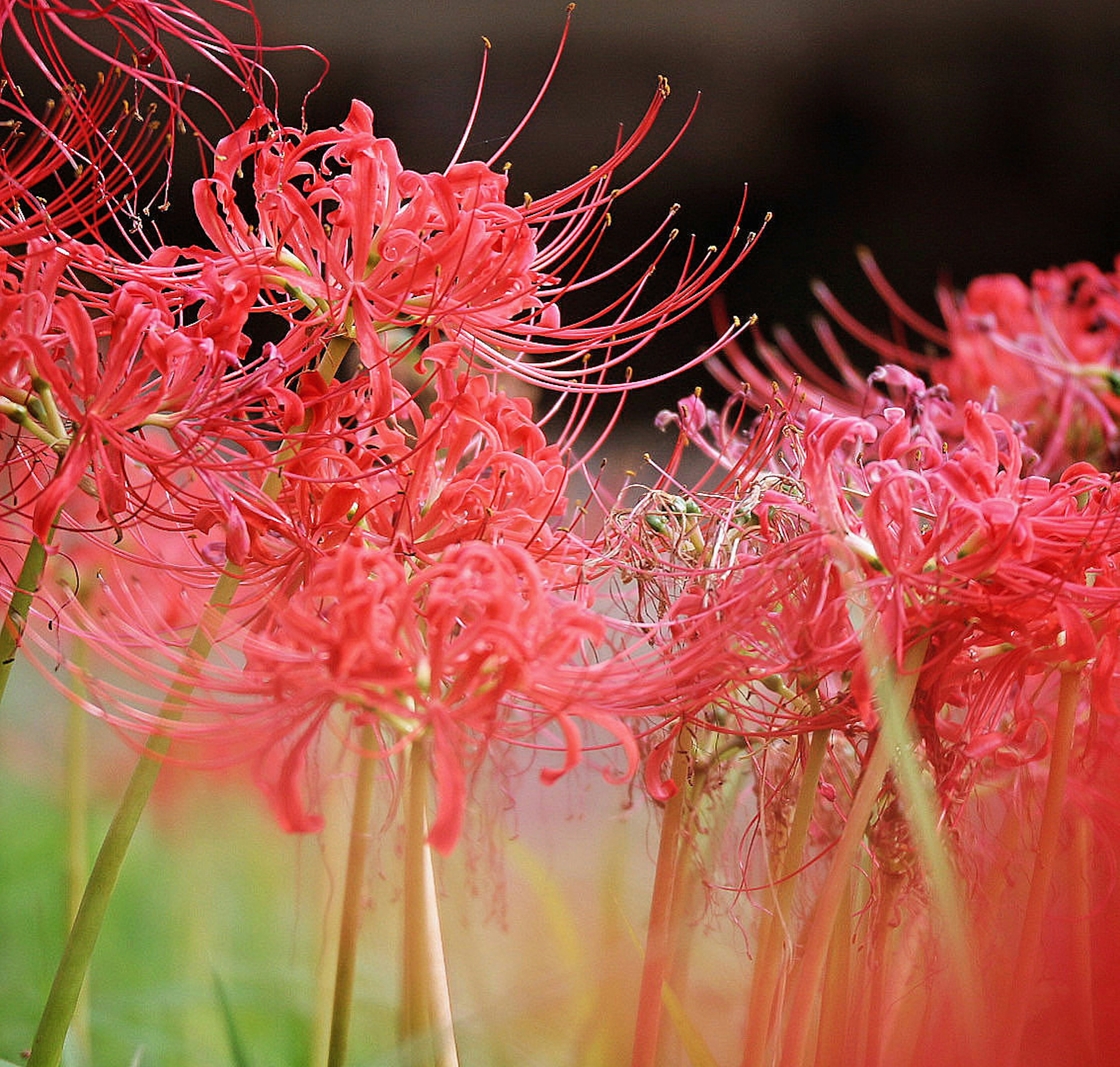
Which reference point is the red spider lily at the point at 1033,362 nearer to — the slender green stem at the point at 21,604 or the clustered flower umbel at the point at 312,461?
the clustered flower umbel at the point at 312,461

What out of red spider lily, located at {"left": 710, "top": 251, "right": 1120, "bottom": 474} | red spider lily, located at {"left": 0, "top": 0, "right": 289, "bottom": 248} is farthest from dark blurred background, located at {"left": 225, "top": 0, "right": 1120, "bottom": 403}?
red spider lily, located at {"left": 0, "top": 0, "right": 289, "bottom": 248}

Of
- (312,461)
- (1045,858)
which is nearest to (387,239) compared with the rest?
(312,461)

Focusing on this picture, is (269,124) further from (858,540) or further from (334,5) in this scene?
(334,5)

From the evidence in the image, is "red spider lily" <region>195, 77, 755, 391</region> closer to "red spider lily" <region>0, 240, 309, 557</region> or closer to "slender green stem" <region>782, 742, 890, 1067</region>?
"red spider lily" <region>0, 240, 309, 557</region>

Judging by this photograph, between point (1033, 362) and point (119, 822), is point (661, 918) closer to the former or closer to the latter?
point (119, 822)

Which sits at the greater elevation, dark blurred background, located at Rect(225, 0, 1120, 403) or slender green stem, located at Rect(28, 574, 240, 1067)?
dark blurred background, located at Rect(225, 0, 1120, 403)

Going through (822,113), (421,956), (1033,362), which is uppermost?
(822,113)

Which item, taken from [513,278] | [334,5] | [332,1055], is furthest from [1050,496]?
[334,5]
